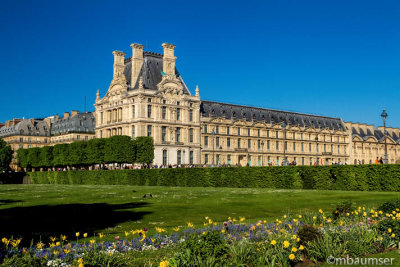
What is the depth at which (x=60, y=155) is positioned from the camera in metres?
82.8

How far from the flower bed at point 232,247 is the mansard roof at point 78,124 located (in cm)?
11890

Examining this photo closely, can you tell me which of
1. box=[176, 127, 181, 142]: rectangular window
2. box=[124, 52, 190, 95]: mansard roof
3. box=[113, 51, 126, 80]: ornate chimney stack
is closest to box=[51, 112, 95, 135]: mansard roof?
box=[113, 51, 126, 80]: ornate chimney stack

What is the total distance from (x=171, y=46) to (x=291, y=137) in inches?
1709

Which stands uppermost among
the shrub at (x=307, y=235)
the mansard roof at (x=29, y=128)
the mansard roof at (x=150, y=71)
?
the mansard roof at (x=150, y=71)

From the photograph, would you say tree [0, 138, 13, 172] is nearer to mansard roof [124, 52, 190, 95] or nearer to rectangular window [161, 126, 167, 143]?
mansard roof [124, 52, 190, 95]

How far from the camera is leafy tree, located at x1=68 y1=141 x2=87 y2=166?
78.1 metres

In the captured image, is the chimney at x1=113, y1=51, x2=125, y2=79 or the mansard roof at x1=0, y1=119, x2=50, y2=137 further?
the mansard roof at x1=0, y1=119, x2=50, y2=137

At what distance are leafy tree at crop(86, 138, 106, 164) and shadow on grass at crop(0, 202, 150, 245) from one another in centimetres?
5415

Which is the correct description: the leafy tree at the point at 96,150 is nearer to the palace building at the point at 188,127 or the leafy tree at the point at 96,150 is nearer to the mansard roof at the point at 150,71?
the palace building at the point at 188,127

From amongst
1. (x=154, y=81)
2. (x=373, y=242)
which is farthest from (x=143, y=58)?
(x=373, y=242)

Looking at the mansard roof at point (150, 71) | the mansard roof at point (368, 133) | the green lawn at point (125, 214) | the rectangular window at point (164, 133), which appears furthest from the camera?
the mansard roof at point (368, 133)

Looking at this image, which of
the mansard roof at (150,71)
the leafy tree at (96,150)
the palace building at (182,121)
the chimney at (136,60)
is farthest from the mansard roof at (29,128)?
the leafy tree at (96,150)

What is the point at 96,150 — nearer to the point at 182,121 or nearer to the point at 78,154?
the point at 78,154

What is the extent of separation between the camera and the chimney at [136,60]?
8675 cm
